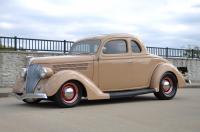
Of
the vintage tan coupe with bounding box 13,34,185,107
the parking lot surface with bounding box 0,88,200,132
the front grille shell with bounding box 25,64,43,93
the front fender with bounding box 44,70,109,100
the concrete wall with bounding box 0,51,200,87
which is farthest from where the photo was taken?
the concrete wall with bounding box 0,51,200,87

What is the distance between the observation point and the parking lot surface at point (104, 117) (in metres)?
8.94

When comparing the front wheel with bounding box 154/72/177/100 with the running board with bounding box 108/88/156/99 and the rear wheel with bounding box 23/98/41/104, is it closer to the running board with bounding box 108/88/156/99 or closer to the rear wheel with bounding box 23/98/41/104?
the running board with bounding box 108/88/156/99

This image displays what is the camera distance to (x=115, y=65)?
13.2 meters

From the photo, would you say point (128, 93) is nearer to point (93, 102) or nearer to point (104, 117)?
point (93, 102)

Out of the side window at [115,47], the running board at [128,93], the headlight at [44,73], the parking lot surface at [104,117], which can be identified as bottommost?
the parking lot surface at [104,117]

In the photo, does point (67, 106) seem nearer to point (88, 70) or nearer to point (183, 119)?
point (88, 70)

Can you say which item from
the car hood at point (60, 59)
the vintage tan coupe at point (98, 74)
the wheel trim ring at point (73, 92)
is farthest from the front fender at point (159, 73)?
the wheel trim ring at point (73, 92)

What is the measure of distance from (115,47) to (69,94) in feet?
7.51

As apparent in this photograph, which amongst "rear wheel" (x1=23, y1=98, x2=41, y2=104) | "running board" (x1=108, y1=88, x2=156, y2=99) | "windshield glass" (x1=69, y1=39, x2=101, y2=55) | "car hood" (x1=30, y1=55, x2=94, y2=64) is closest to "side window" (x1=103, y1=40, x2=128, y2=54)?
"windshield glass" (x1=69, y1=39, x2=101, y2=55)

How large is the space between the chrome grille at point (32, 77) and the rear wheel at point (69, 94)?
0.70 m

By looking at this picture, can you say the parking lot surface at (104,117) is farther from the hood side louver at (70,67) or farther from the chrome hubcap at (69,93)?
the hood side louver at (70,67)

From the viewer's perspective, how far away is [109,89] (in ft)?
43.1

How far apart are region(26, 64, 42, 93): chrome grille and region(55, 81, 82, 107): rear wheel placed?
2.29ft

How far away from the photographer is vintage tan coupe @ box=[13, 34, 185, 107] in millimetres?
11984
